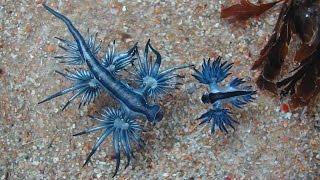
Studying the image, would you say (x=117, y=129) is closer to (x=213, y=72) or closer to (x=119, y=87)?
(x=119, y=87)

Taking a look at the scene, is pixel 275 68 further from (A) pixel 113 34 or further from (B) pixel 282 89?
(A) pixel 113 34

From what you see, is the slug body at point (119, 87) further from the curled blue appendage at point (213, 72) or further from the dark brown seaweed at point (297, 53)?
the dark brown seaweed at point (297, 53)

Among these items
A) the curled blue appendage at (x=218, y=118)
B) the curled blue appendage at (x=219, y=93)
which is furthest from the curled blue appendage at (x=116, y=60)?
the curled blue appendage at (x=218, y=118)

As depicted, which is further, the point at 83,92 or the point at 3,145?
the point at 3,145

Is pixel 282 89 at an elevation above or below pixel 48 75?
below

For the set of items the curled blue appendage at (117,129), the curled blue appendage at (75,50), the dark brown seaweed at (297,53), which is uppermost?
the curled blue appendage at (75,50)

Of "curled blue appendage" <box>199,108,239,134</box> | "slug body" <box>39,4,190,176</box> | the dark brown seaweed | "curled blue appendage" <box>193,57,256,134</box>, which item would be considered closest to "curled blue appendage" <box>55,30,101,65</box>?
"slug body" <box>39,4,190,176</box>

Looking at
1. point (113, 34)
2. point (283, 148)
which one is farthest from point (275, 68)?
point (113, 34)
